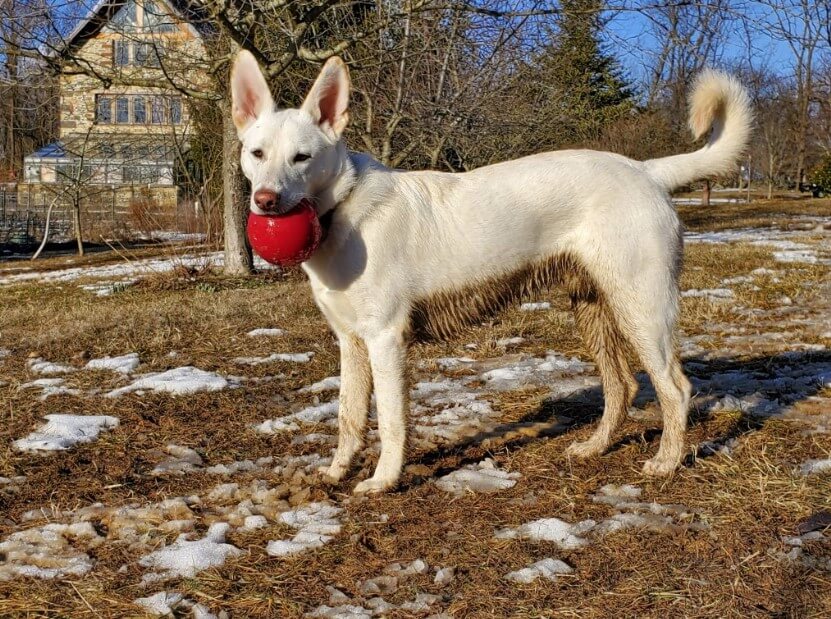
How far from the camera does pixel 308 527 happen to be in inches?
117

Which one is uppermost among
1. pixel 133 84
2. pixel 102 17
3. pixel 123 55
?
pixel 102 17

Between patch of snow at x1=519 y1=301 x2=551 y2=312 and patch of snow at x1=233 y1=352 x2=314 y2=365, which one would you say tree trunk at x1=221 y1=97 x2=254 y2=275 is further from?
patch of snow at x1=233 y1=352 x2=314 y2=365

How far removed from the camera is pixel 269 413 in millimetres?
4500

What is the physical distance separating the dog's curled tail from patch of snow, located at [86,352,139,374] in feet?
12.4

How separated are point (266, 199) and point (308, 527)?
127 centimetres

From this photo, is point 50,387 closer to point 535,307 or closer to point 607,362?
point 607,362

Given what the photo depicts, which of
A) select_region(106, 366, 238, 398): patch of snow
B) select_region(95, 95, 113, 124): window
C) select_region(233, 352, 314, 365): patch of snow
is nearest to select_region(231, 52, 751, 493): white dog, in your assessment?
select_region(106, 366, 238, 398): patch of snow

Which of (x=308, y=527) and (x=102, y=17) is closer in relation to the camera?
(x=308, y=527)

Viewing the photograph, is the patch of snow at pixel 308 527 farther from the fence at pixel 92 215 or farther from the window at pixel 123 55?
the fence at pixel 92 215

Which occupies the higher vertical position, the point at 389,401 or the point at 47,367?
the point at 389,401

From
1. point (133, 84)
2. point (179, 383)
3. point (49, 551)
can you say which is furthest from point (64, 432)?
point (133, 84)

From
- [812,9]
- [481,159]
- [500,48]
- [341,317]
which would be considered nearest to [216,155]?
[481,159]

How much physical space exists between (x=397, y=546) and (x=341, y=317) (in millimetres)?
1060

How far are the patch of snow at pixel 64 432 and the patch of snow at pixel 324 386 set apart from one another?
3.86 ft
